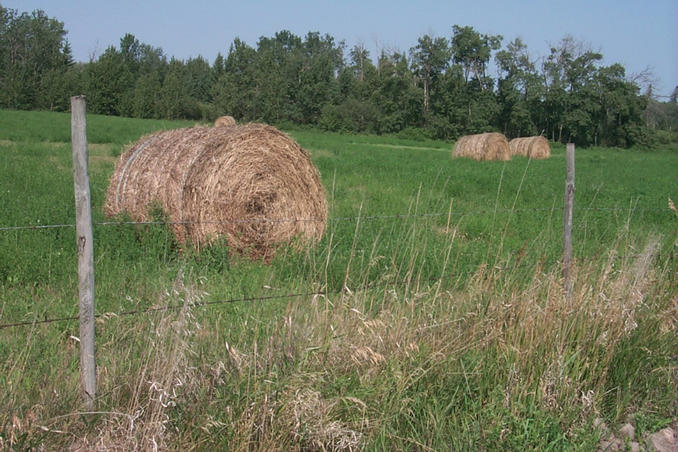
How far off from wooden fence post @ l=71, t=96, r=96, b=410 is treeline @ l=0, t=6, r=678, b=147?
176 ft

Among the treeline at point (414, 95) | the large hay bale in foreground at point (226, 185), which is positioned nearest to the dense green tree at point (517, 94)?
the treeline at point (414, 95)

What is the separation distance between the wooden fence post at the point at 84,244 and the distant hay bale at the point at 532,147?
28890 mm

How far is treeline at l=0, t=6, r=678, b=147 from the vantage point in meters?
58.0

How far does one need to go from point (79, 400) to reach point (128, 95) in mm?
62765

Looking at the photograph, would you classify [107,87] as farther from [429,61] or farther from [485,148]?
[485,148]

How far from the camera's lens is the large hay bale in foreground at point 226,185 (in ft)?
23.3

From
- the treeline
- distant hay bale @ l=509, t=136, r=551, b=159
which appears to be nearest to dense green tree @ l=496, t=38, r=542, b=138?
the treeline

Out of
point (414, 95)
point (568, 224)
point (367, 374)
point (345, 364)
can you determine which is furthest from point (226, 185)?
point (414, 95)

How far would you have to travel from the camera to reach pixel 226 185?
722 centimetres

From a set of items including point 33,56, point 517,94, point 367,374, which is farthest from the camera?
point 33,56

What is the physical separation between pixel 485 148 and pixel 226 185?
→ 2005 cm

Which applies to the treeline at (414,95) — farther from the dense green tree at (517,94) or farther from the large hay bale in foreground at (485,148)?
the large hay bale in foreground at (485,148)

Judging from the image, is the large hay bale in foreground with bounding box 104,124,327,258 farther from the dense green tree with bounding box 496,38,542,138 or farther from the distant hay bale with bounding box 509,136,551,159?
the dense green tree with bounding box 496,38,542,138

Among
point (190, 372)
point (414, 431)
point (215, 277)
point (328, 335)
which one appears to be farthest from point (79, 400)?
point (215, 277)
